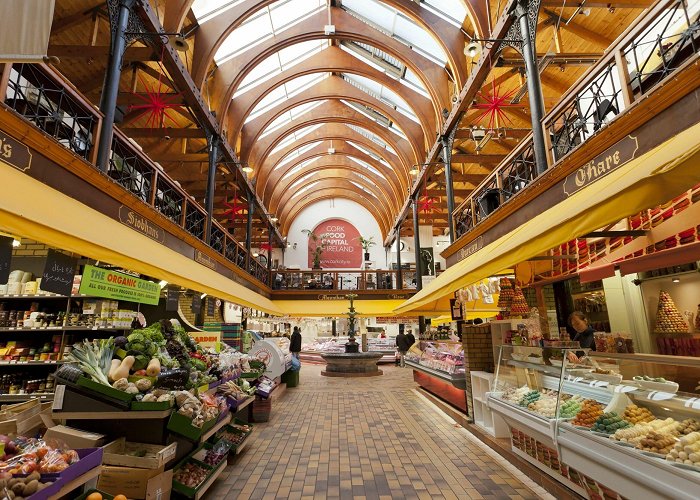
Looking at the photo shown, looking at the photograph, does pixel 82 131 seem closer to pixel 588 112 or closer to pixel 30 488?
pixel 30 488

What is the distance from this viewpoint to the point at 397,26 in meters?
11.6

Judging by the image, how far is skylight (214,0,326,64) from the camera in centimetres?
1093

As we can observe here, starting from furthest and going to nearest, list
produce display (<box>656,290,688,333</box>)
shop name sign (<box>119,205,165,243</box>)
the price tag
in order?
produce display (<box>656,290,688,333</box>) < shop name sign (<box>119,205,165,243</box>) < the price tag

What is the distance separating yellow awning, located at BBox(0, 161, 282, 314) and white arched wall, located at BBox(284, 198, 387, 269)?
2107 centimetres

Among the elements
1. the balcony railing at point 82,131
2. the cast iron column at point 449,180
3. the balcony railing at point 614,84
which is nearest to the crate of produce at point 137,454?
the balcony railing at point 82,131

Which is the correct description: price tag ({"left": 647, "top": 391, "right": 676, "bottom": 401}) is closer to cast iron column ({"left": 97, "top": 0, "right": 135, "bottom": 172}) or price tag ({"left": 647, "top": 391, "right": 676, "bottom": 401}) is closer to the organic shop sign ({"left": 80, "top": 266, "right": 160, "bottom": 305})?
the organic shop sign ({"left": 80, "top": 266, "right": 160, "bottom": 305})

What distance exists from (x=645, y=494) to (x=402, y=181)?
56.6 ft

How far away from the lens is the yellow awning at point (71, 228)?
2.56 m

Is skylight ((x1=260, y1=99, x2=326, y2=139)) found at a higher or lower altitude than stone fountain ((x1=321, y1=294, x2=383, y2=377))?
higher

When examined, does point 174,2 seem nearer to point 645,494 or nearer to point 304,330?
point 645,494

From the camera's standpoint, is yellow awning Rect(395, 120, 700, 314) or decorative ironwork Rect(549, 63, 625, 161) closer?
yellow awning Rect(395, 120, 700, 314)

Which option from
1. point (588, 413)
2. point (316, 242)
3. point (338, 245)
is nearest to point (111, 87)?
point (588, 413)

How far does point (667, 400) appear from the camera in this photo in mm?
2248

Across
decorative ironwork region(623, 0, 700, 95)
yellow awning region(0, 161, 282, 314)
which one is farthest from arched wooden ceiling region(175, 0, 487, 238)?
yellow awning region(0, 161, 282, 314)
